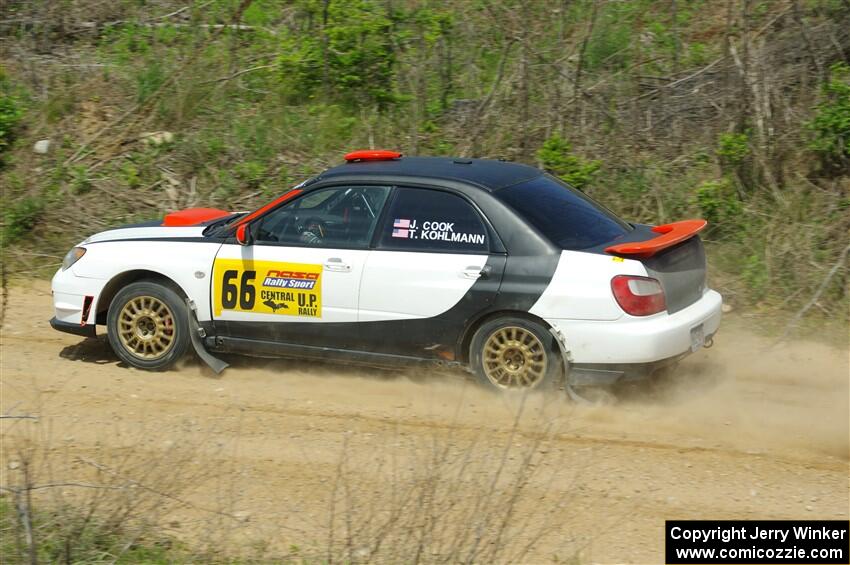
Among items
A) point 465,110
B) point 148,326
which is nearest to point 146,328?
point 148,326

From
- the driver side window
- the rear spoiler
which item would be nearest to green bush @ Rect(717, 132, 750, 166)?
the rear spoiler

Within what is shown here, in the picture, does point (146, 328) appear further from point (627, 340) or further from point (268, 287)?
point (627, 340)

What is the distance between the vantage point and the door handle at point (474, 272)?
22.5 feet

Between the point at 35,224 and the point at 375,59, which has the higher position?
the point at 375,59

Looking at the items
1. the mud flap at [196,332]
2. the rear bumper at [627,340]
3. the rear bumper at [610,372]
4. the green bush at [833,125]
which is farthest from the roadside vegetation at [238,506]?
the green bush at [833,125]

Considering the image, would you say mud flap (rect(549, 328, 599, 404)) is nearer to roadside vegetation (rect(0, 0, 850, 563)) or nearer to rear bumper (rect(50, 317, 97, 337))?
roadside vegetation (rect(0, 0, 850, 563))

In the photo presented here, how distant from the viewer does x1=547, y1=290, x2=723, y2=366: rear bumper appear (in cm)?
651

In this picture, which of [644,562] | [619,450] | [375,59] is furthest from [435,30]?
[644,562]

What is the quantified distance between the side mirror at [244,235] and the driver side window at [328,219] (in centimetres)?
7

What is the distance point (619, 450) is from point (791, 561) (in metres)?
1.64

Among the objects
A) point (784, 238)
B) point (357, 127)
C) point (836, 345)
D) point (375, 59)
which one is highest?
point (375, 59)

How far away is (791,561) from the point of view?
4.73m

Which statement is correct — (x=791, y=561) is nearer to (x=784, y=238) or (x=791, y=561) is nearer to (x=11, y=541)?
(x=11, y=541)

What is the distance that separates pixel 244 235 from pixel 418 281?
4.59ft
